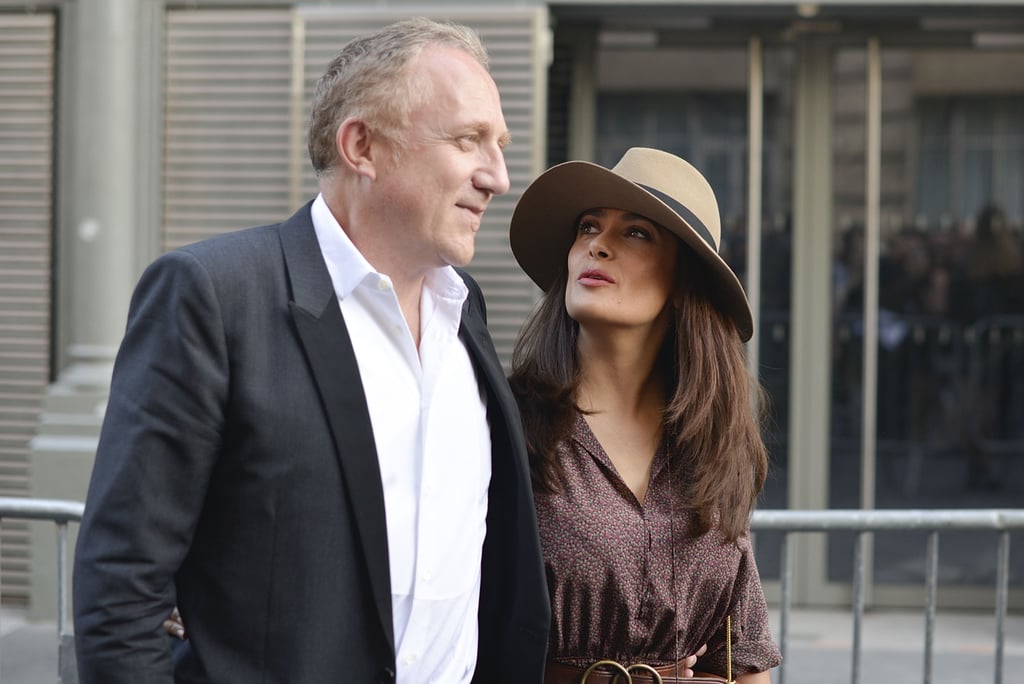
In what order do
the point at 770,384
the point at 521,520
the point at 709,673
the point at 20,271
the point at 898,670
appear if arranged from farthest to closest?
1. the point at 770,384
2. the point at 20,271
3. the point at 898,670
4. the point at 709,673
5. the point at 521,520

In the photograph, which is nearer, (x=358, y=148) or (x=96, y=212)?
(x=358, y=148)

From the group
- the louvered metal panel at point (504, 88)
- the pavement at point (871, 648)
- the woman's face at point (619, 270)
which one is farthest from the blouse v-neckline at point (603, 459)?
the louvered metal panel at point (504, 88)

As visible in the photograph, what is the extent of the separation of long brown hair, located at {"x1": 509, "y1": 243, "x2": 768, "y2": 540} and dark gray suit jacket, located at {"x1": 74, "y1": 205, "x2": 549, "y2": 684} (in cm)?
68

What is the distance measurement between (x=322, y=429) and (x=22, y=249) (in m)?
5.20

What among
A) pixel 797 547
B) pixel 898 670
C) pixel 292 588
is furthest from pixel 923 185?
pixel 292 588

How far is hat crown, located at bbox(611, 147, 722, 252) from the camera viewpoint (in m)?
2.58

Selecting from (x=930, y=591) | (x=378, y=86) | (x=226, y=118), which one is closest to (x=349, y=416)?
(x=378, y=86)

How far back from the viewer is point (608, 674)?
246 cm

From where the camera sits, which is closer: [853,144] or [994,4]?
[994,4]

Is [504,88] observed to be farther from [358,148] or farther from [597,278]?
[358,148]

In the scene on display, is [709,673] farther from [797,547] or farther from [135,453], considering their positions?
[797,547]

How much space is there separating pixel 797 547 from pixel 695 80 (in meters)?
2.66

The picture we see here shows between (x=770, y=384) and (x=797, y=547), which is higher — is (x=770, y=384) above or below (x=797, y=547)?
above

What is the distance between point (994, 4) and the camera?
20.2 ft
